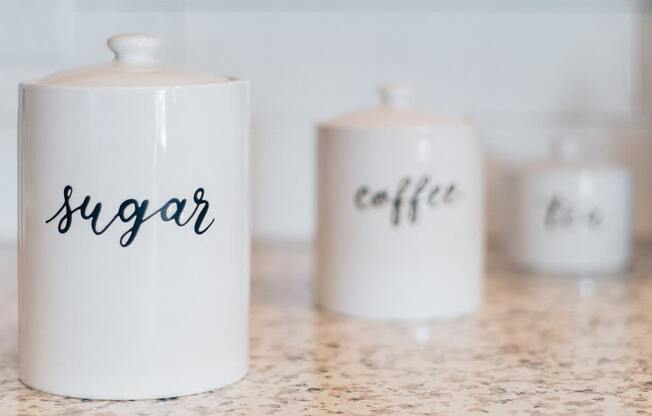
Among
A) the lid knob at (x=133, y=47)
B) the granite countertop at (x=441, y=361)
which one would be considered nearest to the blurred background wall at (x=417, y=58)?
the granite countertop at (x=441, y=361)

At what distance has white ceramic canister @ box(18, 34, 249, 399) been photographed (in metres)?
0.67

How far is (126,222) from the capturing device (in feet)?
2.21

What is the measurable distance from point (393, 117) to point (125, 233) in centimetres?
34

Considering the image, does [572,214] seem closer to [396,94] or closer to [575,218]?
[575,218]

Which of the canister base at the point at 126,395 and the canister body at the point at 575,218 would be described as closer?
the canister base at the point at 126,395

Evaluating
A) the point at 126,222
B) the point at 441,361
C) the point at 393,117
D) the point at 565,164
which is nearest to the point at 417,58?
the point at 565,164

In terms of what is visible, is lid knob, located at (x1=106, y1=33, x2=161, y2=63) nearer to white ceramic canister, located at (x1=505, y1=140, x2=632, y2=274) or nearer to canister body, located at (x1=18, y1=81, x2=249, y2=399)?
canister body, located at (x1=18, y1=81, x2=249, y2=399)

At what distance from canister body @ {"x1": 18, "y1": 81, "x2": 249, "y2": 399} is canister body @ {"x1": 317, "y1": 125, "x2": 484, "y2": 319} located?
0.80ft

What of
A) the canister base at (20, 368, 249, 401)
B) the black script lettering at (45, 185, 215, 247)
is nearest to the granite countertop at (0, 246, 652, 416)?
the canister base at (20, 368, 249, 401)

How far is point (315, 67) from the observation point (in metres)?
1.29

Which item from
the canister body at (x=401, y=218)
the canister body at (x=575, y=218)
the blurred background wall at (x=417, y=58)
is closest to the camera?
the canister body at (x=401, y=218)

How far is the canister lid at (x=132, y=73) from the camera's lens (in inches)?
26.5

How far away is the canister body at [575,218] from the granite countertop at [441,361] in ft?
0.15

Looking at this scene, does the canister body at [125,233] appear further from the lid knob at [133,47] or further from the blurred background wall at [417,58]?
the blurred background wall at [417,58]
